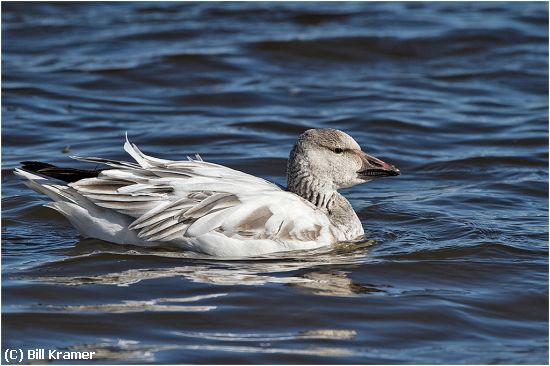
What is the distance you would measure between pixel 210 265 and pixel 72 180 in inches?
51.1

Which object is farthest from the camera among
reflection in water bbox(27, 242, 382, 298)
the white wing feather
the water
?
the white wing feather

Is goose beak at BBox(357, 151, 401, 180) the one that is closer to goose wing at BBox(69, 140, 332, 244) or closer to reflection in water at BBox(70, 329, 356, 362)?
goose wing at BBox(69, 140, 332, 244)

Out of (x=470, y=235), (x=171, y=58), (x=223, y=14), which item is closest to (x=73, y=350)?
(x=470, y=235)

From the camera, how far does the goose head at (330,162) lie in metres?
8.89

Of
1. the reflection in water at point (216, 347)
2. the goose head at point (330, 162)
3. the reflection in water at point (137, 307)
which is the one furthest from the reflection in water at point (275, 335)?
the goose head at point (330, 162)

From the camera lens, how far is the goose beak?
8984 millimetres

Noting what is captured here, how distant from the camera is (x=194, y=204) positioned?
27.0ft

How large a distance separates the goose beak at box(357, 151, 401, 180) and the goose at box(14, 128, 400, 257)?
22.7 inches

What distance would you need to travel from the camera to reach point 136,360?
6.47 meters

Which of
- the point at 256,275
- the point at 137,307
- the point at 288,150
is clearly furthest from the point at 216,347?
the point at 288,150

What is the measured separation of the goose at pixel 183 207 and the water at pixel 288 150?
0.52ft

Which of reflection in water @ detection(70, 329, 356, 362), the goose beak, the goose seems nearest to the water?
reflection in water @ detection(70, 329, 356, 362)

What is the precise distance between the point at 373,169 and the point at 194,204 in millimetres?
1636

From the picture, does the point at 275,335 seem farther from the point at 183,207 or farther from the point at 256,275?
the point at 183,207
